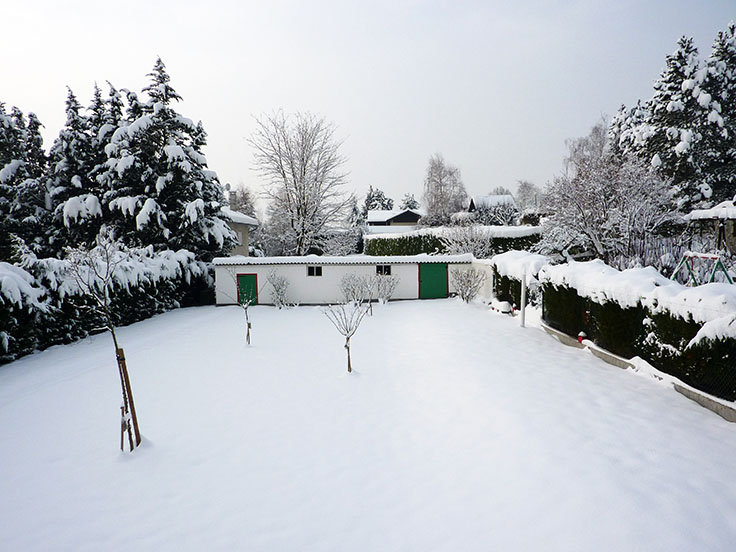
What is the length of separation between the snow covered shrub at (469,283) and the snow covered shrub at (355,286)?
4.02 metres

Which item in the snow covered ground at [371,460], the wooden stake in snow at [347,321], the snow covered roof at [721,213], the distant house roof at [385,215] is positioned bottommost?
the snow covered ground at [371,460]

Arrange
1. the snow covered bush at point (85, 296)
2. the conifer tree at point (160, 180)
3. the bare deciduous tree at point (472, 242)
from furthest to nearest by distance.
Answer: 1. the bare deciduous tree at point (472, 242)
2. the conifer tree at point (160, 180)
3. the snow covered bush at point (85, 296)

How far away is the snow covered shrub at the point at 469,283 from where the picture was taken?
53.6 ft

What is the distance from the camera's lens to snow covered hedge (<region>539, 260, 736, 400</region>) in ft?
17.4

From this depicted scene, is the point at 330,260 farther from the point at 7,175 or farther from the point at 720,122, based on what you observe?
the point at 720,122

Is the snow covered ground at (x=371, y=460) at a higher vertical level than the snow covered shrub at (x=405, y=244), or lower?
lower

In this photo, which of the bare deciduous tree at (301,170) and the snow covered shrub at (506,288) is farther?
the bare deciduous tree at (301,170)

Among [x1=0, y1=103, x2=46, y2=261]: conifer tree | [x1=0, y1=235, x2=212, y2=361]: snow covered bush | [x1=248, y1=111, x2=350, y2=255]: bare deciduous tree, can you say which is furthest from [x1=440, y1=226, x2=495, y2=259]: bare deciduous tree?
[x1=0, y1=103, x2=46, y2=261]: conifer tree

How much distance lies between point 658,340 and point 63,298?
14.4 metres

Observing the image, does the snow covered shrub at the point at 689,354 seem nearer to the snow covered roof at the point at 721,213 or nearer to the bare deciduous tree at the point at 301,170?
the snow covered roof at the point at 721,213

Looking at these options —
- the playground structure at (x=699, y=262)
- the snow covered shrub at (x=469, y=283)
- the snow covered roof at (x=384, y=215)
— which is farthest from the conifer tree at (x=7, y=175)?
the snow covered roof at (x=384, y=215)

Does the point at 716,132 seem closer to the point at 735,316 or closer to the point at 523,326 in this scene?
the point at 523,326

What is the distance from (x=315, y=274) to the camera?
17.8 m

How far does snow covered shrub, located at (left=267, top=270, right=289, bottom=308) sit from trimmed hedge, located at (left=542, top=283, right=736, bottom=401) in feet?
37.9
